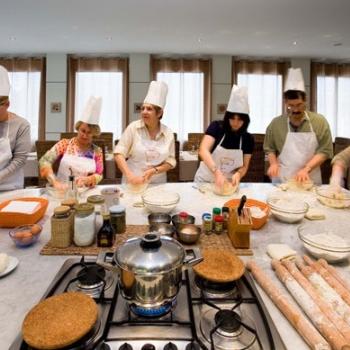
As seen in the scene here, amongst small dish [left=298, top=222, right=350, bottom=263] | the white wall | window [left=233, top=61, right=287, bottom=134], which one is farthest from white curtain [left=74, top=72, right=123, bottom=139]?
small dish [left=298, top=222, right=350, bottom=263]

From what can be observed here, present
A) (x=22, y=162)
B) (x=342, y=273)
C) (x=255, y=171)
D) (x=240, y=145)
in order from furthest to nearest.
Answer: (x=255, y=171)
(x=240, y=145)
(x=22, y=162)
(x=342, y=273)

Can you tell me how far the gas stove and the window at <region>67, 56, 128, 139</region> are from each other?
5.92 m

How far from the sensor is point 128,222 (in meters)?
1.46

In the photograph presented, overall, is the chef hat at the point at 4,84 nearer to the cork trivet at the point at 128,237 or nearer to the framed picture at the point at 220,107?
the cork trivet at the point at 128,237

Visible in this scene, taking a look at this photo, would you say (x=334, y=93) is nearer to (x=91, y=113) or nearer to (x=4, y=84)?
(x=91, y=113)

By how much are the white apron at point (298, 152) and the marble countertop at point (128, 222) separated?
1.67 ft

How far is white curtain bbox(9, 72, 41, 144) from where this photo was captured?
21.0 ft

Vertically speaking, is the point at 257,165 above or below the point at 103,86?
below

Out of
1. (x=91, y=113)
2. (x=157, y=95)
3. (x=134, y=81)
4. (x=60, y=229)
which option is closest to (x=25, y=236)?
(x=60, y=229)

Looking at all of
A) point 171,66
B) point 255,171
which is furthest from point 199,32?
point 255,171

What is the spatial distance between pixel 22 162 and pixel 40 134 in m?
4.92

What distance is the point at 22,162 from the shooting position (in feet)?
6.68

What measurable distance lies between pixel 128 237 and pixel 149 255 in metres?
0.51

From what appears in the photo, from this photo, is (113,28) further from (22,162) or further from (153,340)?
(153,340)
